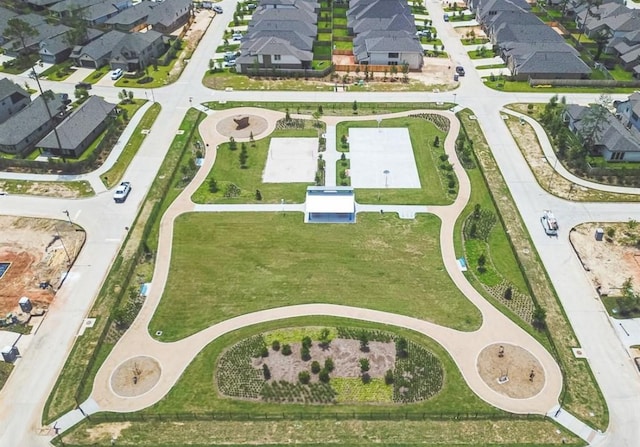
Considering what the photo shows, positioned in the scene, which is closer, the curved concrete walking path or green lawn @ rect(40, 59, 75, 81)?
the curved concrete walking path

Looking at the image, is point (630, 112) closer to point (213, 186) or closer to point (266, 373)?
point (213, 186)

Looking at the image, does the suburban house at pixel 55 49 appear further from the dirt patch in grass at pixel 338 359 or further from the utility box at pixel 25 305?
the dirt patch in grass at pixel 338 359

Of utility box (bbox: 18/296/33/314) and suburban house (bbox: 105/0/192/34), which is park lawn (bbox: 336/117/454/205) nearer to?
utility box (bbox: 18/296/33/314)

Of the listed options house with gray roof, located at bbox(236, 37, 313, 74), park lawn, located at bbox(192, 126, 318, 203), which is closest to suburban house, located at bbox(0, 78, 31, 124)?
park lawn, located at bbox(192, 126, 318, 203)

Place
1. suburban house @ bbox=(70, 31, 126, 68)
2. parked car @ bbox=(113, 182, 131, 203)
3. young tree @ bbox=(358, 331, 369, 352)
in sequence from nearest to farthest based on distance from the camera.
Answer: young tree @ bbox=(358, 331, 369, 352), parked car @ bbox=(113, 182, 131, 203), suburban house @ bbox=(70, 31, 126, 68)

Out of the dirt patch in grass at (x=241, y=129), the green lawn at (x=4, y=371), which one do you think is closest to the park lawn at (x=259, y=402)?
the green lawn at (x=4, y=371)

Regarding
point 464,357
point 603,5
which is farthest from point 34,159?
point 603,5

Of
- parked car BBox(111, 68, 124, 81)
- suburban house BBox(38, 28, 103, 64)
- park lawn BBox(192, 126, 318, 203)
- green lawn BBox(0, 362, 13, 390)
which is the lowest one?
green lawn BBox(0, 362, 13, 390)
